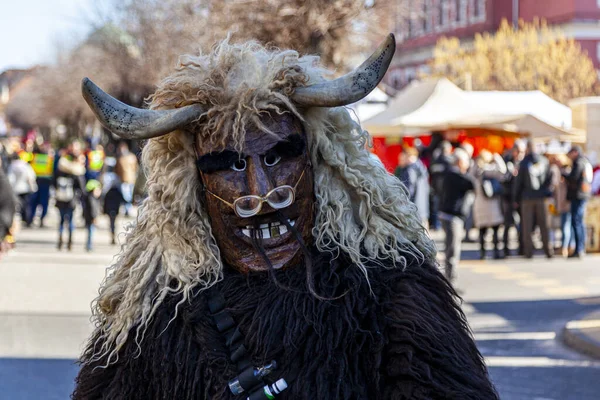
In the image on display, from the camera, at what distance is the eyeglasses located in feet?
9.22

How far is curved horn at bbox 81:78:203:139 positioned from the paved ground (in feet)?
15.0

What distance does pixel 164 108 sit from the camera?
2.99m

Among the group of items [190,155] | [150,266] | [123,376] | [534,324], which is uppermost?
[190,155]

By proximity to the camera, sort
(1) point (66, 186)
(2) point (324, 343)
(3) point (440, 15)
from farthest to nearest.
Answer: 1. (3) point (440, 15)
2. (1) point (66, 186)
3. (2) point (324, 343)

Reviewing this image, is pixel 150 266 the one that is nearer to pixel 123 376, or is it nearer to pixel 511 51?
pixel 123 376

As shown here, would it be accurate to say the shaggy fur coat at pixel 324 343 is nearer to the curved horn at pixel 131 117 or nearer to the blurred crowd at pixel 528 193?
the curved horn at pixel 131 117

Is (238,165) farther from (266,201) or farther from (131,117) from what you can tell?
(131,117)

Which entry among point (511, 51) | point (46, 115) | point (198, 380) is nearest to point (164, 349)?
point (198, 380)

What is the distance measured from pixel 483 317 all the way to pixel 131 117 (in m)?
7.95

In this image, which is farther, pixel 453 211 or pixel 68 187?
pixel 68 187

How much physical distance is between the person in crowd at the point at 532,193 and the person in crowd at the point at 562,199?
16 cm

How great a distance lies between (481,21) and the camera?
170ft

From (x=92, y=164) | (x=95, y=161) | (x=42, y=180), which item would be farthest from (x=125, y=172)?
(x=42, y=180)

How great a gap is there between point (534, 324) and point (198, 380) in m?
7.73
